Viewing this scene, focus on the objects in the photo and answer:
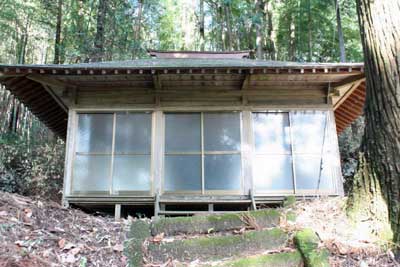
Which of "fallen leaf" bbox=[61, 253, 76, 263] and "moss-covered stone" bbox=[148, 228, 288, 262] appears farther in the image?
"moss-covered stone" bbox=[148, 228, 288, 262]

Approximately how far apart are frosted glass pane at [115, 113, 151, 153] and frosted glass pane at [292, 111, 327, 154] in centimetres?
255

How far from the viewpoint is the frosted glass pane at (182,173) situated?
6281mm

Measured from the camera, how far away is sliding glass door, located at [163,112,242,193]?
248 inches

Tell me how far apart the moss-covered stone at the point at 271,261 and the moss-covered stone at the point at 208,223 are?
85 cm

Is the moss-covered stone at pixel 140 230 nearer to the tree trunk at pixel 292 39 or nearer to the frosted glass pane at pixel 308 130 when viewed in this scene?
the frosted glass pane at pixel 308 130

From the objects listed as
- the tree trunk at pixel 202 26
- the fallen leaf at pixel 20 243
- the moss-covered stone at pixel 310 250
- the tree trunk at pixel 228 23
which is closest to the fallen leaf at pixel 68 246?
the fallen leaf at pixel 20 243

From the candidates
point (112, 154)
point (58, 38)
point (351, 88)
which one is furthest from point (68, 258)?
point (58, 38)

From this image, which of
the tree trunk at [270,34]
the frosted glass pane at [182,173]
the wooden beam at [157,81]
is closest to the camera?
the wooden beam at [157,81]

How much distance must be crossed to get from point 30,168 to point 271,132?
21.0 ft

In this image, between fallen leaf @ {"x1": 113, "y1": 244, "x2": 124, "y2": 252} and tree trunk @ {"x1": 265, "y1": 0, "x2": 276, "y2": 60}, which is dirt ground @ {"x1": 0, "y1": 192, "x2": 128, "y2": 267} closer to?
fallen leaf @ {"x1": 113, "y1": 244, "x2": 124, "y2": 252}

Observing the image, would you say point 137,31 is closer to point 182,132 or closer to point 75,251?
point 182,132

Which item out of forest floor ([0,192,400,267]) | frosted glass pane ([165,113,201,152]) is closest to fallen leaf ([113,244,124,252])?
forest floor ([0,192,400,267])

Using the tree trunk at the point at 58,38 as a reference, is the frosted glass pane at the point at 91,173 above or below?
below

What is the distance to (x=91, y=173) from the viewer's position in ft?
20.7
